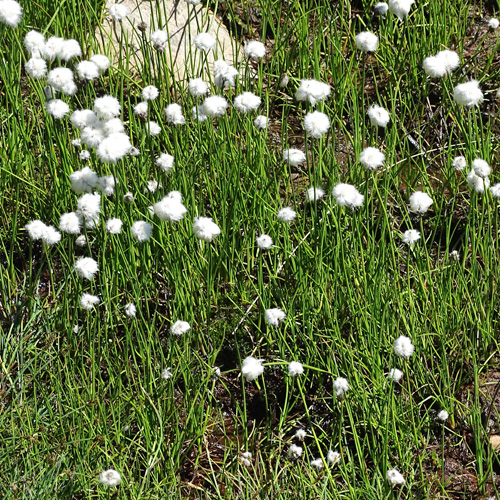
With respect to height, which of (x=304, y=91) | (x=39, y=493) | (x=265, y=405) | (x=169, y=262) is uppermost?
(x=304, y=91)

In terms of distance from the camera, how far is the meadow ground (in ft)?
7.06

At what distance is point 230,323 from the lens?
2639 mm

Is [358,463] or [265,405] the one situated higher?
[265,405]

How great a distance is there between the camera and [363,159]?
2268 mm

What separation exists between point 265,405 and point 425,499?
0.62m

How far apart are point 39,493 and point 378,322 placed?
1152mm

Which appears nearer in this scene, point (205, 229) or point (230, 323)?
point (205, 229)

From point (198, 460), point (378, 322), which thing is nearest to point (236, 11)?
point (378, 322)

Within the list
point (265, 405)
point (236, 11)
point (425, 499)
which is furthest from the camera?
point (236, 11)

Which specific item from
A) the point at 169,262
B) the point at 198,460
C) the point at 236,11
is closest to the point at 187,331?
the point at 169,262

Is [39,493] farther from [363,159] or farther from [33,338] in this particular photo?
[363,159]

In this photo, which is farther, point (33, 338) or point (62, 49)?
point (33, 338)

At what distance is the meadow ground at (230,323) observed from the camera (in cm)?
215

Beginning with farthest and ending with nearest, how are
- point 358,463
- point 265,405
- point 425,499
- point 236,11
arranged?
point 236,11
point 265,405
point 358,463
point 425,499
